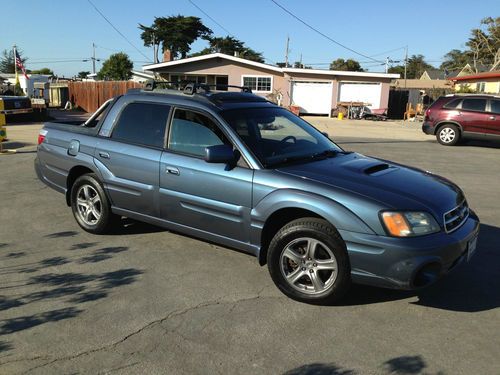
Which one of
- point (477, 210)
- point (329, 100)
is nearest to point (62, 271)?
point (477, 210)

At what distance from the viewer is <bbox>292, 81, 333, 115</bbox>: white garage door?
31500 mm

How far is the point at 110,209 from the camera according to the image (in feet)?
Answer: 17.5

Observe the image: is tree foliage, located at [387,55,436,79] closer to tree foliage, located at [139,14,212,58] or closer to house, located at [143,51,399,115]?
tree foliage, located at [139,14,212,58]

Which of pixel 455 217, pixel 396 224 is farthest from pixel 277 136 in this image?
pixel 455 217

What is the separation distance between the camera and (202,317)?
367 centimetres

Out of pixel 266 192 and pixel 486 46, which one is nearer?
pixel 266 192

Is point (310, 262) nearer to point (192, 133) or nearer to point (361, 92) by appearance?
point (192, 133)

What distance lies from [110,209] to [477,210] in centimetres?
521

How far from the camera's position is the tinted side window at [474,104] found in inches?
603

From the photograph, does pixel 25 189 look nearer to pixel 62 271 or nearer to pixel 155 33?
pixel 62 271

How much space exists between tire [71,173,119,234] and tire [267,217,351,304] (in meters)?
2.26

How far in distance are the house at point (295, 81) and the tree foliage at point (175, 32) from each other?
30139mm

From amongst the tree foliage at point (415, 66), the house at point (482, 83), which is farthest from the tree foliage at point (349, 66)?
the house at point (482, 83)

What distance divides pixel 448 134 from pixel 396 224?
45.0 feet
